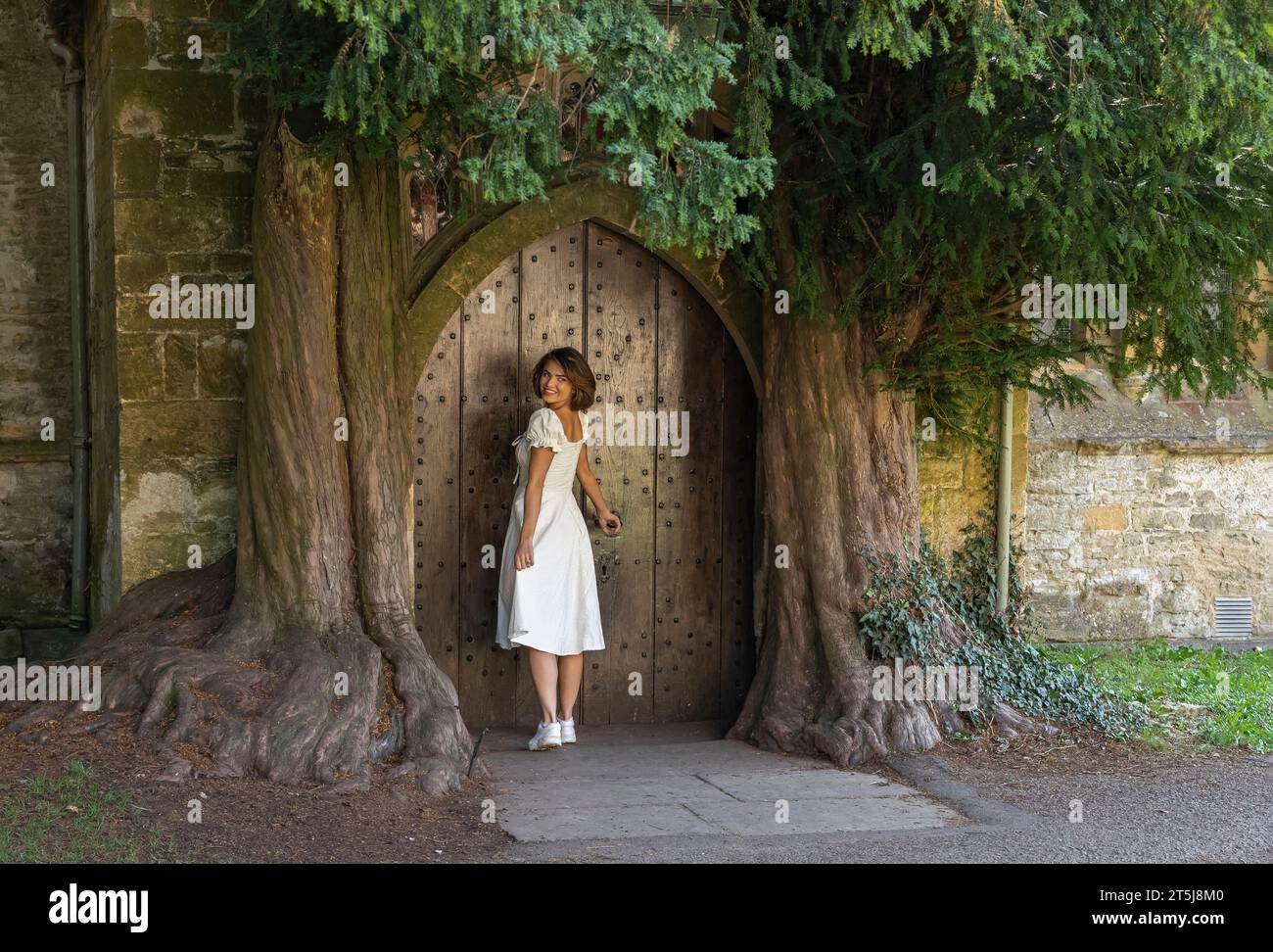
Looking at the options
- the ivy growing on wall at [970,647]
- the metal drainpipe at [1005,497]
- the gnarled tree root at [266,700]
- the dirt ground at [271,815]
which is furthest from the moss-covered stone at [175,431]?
the metal drainpipe at [1005,497]

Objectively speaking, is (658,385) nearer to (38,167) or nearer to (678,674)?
(678,674)

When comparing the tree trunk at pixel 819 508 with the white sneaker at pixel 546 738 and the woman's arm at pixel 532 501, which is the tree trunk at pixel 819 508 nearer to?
the white sneaker at pixel 546 738

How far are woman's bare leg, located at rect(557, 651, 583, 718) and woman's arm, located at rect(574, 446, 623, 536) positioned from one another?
663 millimetres

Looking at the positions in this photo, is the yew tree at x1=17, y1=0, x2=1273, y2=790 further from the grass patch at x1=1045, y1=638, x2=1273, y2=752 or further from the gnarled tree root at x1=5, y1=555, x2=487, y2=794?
the grass patch at x1=1045, y1=638, x2=1273, y2=752

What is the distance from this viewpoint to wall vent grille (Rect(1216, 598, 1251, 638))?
33.7 feet

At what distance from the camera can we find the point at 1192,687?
819 centimetres

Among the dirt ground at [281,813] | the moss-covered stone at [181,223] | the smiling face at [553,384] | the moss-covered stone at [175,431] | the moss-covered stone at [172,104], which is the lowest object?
the dirt ground at [281,813]

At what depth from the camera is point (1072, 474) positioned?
9953 millimetres

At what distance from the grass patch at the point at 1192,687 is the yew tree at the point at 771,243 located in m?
1.16

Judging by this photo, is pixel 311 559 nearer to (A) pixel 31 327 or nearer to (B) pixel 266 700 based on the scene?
(B) pixel 266 700

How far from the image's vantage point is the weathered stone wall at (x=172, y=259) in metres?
6.46

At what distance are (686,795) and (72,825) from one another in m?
2.38

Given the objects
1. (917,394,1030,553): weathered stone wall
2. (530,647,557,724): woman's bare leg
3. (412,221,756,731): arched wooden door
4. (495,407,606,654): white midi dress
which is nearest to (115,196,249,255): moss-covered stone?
(412,221,756,731): arched wooden door

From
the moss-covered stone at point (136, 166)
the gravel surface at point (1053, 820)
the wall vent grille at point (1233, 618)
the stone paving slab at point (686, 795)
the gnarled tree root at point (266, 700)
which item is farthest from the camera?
the wall vent grille at point (1233, 618)
